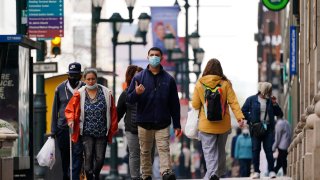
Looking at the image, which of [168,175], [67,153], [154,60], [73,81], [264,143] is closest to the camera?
[168,175]

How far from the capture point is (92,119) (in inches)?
766

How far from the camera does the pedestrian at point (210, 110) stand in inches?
784

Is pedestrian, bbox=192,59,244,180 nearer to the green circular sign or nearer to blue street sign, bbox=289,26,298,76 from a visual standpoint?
the green circular sign

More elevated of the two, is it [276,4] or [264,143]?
[276,4]

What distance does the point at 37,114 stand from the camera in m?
31.1

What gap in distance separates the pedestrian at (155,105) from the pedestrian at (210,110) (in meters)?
0.67

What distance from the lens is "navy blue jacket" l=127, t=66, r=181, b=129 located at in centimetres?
1927

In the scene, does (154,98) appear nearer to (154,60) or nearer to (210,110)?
(154,60)

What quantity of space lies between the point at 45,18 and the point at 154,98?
11809mm

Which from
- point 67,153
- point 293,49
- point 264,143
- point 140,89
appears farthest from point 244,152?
point 140,89

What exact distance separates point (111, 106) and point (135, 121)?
0.46 metres

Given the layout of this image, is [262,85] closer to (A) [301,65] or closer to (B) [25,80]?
(B) [25,80]

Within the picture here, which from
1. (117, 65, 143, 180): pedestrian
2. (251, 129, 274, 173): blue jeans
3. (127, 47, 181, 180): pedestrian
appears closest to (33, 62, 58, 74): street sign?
(251, 129, 274, 173): blue jeans

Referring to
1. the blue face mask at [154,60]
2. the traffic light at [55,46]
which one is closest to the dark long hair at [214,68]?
the blue face mask at [154,60]
